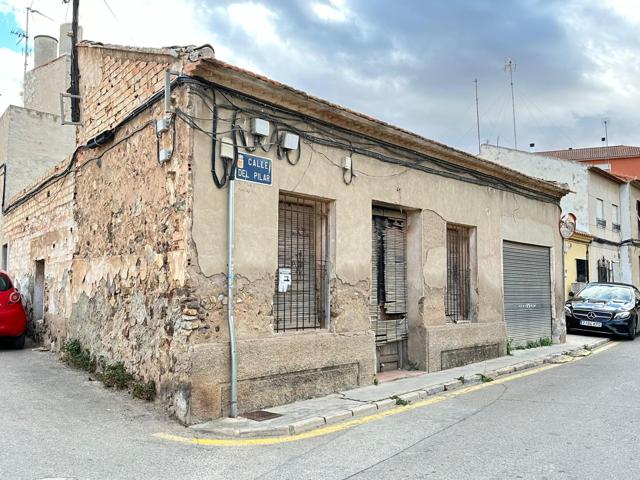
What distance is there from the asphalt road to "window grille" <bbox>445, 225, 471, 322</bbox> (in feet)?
9.86

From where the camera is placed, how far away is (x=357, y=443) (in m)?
5.33

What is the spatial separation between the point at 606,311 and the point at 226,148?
1297 centimetres

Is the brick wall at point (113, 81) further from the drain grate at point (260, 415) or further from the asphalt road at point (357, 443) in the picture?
the drain grate at point (260, 415)

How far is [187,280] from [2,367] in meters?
4.69

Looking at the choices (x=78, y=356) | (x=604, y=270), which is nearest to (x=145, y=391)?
(x=78, y=356)

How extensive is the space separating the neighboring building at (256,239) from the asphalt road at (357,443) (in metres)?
0.79

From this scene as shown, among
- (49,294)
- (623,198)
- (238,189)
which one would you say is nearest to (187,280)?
(238,189)

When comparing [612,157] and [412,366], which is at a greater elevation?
[612,157]

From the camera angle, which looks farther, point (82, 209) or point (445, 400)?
point (82, 209)

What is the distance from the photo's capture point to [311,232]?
25.2 ft

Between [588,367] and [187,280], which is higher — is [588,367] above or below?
below

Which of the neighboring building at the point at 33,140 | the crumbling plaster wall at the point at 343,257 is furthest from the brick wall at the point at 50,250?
the crumbling plaster wall at the point at 343,257

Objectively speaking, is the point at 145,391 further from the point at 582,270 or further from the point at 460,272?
the point at 582,270

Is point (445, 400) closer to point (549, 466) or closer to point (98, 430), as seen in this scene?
point (549, 466)
